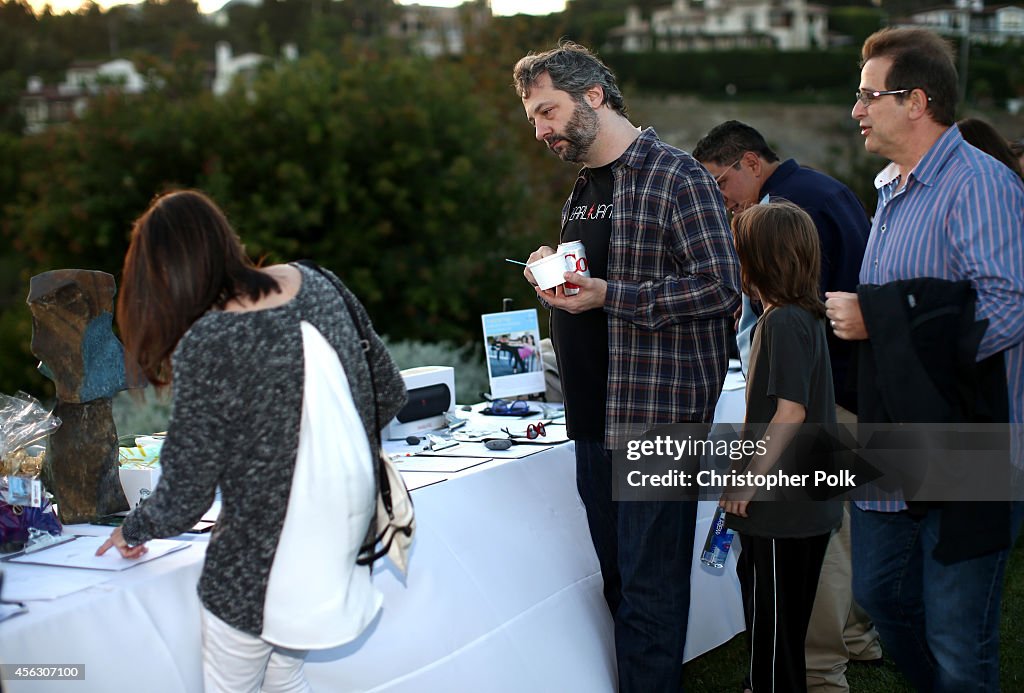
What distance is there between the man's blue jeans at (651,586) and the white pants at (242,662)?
98 centimetres

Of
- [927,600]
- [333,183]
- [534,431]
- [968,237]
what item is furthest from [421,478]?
Answer: [333,183]

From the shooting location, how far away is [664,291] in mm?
2434

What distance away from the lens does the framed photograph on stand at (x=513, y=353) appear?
3498 mm

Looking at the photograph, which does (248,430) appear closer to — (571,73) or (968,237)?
(571,73)

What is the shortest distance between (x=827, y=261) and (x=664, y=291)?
109 centimetres

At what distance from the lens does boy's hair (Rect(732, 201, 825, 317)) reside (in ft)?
8.29

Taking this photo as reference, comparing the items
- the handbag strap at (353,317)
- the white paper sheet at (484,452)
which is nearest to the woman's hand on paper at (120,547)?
the handbag strap at (353,317)

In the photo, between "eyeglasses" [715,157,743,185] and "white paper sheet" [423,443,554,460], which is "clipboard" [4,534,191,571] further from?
"eyeglasses" [715,157,743,185]

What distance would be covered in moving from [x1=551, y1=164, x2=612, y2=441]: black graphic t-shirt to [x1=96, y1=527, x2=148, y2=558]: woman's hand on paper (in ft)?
3.93

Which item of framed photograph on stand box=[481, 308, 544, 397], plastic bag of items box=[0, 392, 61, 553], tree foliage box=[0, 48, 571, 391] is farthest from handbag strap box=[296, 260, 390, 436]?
tree foliage box=[0, 48, 571, 391]

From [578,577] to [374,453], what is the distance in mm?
1196

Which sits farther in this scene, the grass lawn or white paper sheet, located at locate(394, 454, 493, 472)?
the grass lawn

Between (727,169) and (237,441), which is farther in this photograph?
(727,169)
